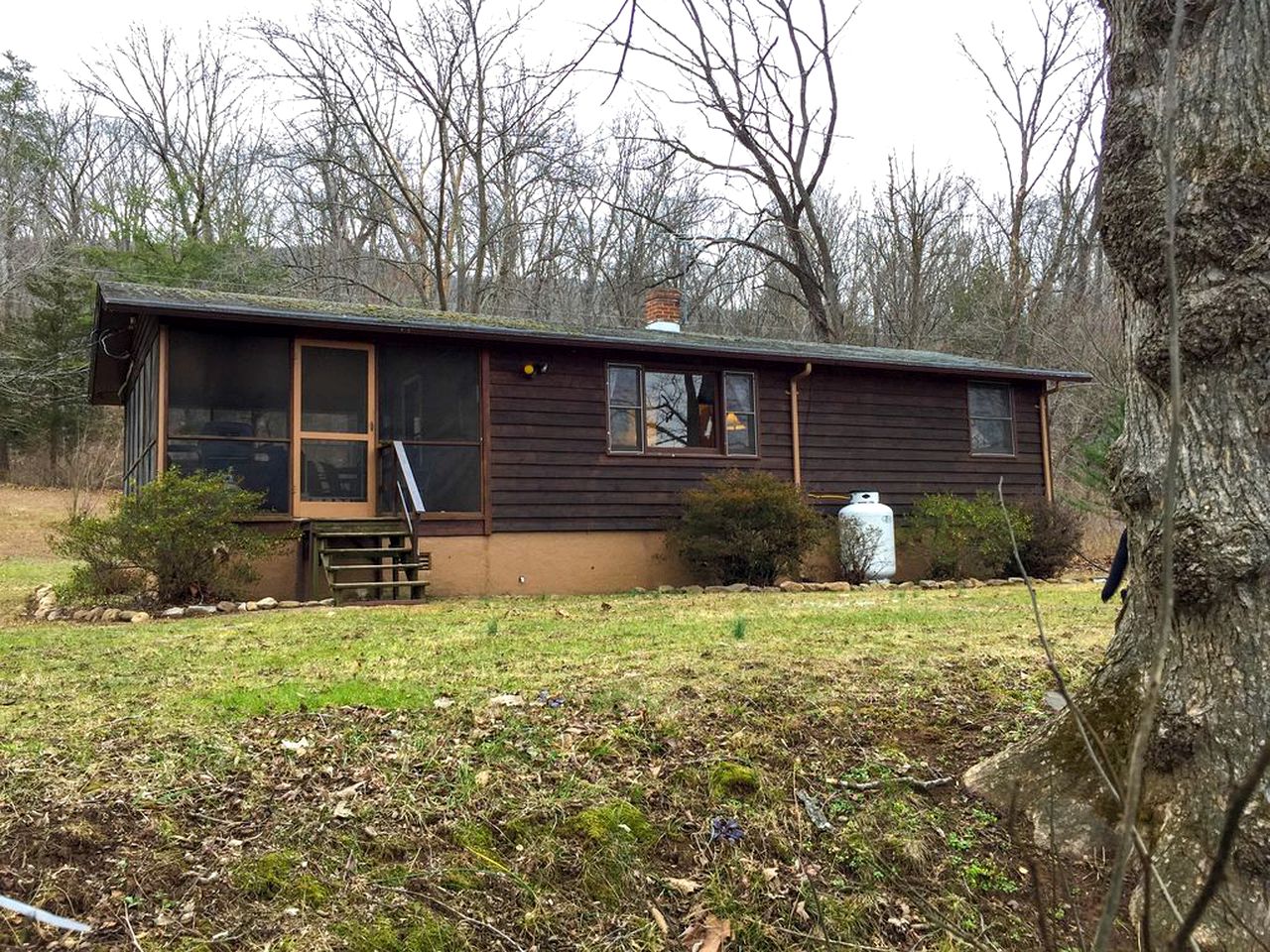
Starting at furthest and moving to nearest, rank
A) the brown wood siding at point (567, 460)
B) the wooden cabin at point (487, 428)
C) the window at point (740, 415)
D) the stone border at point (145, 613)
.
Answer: the window at point (740, 415) → the brown wood siding at point (567, 460) → the wooden cabin at point (487, 428) → the stone border at point (145, 613)

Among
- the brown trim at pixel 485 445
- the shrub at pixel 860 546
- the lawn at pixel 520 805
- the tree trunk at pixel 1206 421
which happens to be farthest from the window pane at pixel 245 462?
the tree trunk at pixel 1206 421

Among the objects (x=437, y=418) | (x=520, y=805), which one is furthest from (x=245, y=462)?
(x=520, y=805)

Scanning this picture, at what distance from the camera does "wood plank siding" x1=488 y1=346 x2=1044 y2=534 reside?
11.3m

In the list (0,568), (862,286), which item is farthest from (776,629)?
(862,286)

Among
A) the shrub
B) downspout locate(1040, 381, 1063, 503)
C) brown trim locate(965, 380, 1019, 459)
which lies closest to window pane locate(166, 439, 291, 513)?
the shrub

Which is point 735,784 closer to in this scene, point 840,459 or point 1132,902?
Answer: point 1132,902

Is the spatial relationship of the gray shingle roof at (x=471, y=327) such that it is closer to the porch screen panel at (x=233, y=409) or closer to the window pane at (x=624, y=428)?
the porch screen panel at (x=233, y=409)

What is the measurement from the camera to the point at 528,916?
272cm

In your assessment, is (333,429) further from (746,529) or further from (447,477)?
(746,529)

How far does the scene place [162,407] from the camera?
9570mm

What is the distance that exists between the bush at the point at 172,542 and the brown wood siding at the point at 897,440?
7.08 m

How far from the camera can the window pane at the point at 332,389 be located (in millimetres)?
10352

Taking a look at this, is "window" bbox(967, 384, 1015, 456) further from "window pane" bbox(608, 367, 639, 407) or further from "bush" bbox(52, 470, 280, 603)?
"bush" bbox(52, 470, 280, 603)

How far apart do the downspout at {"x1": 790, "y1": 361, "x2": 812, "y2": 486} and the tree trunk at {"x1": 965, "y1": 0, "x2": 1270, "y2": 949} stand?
32.1ft
